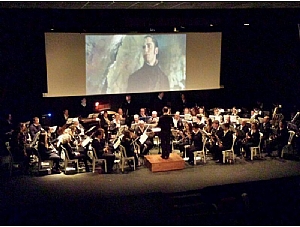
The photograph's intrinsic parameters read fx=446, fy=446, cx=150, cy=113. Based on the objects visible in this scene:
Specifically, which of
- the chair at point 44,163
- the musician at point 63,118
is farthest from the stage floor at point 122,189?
the musician at point 63,118

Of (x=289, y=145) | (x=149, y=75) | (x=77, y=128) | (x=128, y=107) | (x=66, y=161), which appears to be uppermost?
(x=149, y=75)

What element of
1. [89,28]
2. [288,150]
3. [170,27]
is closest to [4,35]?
[89,28]

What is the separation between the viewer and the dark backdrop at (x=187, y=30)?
12.2m

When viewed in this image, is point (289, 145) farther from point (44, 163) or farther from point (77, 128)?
point (44, 163)

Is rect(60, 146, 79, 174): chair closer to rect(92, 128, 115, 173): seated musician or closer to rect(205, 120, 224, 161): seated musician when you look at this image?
rect(92, 128, 115, 173): seated musician

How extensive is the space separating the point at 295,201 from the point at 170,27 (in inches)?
293

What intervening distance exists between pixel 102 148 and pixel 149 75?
13.1 feet

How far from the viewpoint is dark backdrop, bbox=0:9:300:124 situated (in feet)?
40.1

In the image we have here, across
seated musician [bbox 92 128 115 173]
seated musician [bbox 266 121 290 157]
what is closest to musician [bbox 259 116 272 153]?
seated musician [bbox 266 121 290 157]

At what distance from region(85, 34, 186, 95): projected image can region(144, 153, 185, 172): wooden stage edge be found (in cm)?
338

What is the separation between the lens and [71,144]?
10.3 meters

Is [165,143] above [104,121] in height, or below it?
below

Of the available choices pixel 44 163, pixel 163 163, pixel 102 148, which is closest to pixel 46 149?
pixel 44 163

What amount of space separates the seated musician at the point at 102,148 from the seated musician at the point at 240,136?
3213 mm
